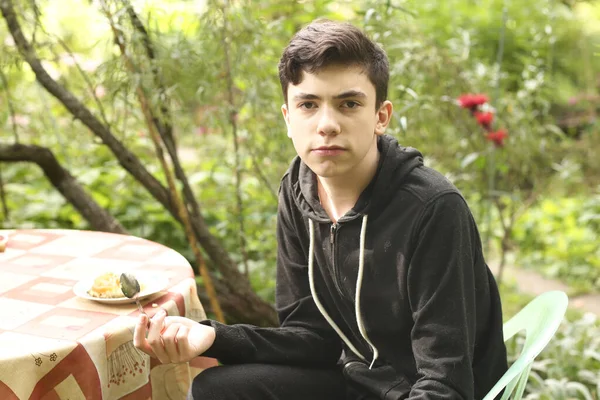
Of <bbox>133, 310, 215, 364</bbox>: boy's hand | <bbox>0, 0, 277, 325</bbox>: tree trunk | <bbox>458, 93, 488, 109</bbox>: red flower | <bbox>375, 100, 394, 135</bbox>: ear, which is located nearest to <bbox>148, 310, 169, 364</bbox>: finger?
<bbox>133, 310, 215, 364</bbox>: boy's hand

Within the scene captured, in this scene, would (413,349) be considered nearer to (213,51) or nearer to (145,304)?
(145,304)

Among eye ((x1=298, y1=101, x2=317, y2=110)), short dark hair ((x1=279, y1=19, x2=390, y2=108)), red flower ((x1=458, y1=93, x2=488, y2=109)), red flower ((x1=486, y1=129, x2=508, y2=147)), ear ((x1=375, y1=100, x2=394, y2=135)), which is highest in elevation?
short dark hair ((x1=279, y1=19, x2=390, y2=108))

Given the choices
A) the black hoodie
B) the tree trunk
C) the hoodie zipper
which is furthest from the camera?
the tree trunk

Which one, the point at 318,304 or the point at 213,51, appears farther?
the point at 213,51

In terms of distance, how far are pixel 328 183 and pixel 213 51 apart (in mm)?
1324

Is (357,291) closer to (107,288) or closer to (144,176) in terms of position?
(107,288)

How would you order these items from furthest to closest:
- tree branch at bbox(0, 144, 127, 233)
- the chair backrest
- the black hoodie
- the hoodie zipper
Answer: tree branch at bbox(0, 144, 127, 233) → the hoodie zipper → the black hoodie → the chair backrest

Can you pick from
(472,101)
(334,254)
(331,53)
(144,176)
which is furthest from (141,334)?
(472,101)

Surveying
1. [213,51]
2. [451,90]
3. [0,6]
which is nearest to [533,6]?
[451,90]

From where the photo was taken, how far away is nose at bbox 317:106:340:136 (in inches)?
59.1

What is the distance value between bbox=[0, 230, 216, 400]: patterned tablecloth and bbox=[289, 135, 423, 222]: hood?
0.38m

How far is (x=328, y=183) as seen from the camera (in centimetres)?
170

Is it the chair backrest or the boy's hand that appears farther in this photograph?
the boy's hand

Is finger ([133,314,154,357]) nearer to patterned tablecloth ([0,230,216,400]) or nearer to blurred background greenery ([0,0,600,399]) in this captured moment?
patterned tablecloth ([0,230,216,400])
